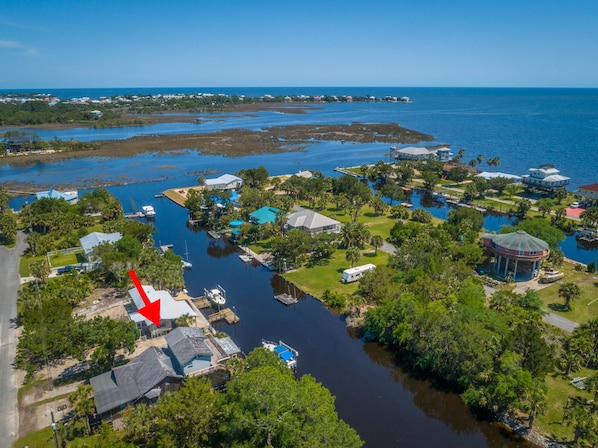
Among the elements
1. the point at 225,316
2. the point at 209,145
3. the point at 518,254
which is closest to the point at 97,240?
the point at 225,316

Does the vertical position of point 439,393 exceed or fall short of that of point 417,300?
it falls short

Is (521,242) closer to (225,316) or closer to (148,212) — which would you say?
(225,316)

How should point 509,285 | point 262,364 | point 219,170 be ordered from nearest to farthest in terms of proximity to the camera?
1. point 262,364
2. point 509,285
3. point 219,170

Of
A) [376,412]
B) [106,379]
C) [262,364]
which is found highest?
[262,364]

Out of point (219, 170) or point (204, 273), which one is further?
point (219, 170)

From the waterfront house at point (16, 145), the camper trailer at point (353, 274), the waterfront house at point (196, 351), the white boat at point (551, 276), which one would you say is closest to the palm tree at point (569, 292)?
the white boat at point (551, 276)

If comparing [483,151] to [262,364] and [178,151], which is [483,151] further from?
[262,364]

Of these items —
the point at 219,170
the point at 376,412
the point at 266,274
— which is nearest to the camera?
the point at 376,412

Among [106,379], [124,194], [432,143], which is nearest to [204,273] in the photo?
[106,379]
